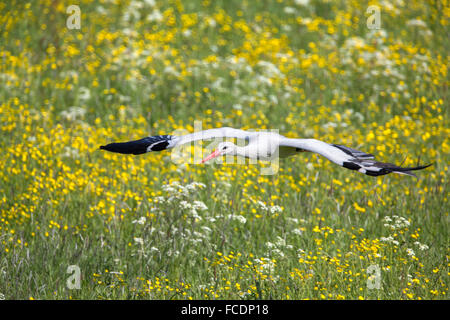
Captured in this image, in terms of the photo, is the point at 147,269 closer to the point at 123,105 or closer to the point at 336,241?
the point at 336,241

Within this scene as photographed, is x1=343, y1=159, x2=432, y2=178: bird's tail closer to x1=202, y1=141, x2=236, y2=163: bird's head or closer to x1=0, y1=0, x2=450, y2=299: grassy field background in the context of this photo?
x1=0, y1=0, x2=450, y2=299: grassy field background

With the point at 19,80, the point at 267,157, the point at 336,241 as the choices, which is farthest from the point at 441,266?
the point at 19,80

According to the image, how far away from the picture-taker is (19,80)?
10102 mm

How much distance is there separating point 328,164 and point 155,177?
2242 mm

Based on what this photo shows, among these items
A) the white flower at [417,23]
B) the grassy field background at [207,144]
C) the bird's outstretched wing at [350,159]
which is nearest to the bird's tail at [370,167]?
the bird's outstretched wing at [350,159]

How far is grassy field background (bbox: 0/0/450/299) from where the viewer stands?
235 inches

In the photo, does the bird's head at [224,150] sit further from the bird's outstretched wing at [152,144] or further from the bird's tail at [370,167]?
the bird's tail at [370,167]

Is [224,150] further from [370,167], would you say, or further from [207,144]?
[207,144]

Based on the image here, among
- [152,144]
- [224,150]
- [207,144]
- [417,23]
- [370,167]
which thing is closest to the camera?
[370,167]

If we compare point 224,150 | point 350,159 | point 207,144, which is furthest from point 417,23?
point 350,159

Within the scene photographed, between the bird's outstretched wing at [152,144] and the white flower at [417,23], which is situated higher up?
the white flower at [417,23]

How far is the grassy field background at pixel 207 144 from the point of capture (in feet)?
19.6

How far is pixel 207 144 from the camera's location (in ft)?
27.6

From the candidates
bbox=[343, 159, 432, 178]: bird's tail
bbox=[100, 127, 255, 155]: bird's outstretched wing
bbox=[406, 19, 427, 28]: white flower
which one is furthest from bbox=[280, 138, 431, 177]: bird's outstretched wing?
bbox=[406, 19, 427, 28]: white flower
